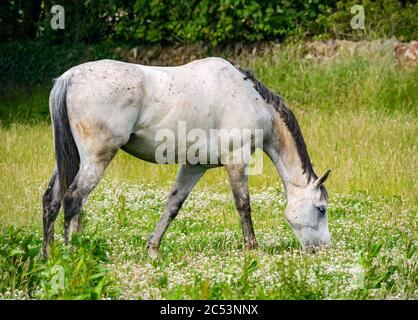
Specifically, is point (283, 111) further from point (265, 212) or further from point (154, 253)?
point (265, 212)

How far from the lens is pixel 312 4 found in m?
15.7

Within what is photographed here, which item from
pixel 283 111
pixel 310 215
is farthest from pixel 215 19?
pixel 310 215

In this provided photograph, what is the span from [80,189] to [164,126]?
3.03 ft

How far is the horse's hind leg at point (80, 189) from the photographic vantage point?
729 cm

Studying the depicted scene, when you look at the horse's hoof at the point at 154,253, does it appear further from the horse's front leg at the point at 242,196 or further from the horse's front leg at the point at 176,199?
the horse's front leg at the point at 242,196

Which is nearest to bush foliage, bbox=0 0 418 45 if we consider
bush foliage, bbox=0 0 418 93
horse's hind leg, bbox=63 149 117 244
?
bush foliage, bbox=0 0 418 93

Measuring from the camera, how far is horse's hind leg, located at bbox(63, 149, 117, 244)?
729cm

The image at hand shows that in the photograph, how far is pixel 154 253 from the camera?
8.06m

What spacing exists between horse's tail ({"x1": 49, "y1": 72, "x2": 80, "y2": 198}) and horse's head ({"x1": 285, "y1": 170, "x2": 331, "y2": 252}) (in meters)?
2.10

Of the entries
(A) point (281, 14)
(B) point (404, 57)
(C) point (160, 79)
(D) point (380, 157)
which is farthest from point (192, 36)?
(C) point (160, 79)

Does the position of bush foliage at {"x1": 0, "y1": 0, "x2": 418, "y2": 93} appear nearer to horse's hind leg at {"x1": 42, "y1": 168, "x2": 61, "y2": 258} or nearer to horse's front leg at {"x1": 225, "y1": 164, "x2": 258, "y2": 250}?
horse's front leg at {"x1": 225, "y1": 164, "x2": 258, "y2": 250}

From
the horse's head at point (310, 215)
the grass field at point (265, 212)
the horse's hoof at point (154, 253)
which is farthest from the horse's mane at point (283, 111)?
the horse's hoof at point (154, 253)
